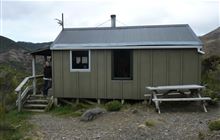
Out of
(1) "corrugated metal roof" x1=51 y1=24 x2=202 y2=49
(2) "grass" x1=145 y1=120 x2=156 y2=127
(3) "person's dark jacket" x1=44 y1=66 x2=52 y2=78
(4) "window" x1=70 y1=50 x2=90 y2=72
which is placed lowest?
(2) "grass" x1=145 y1=120 x2=156 y2=127

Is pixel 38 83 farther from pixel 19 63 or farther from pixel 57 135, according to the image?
pixel 19 63

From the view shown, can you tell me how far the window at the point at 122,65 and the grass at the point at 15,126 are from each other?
3949 millimetres

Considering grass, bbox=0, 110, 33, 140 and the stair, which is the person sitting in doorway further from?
grass, bbox=0, 110, 33, 140

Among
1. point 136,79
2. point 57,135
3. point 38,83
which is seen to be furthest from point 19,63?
point 57,135

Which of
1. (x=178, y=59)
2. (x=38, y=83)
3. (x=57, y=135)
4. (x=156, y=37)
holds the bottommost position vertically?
(x=57, y=135)

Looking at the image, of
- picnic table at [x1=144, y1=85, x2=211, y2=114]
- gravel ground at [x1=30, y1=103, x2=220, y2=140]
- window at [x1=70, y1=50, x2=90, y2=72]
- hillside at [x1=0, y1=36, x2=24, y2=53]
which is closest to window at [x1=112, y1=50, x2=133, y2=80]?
window at [x1=70, y1=50, x2=90, y2=72]

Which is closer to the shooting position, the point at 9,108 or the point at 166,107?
the point at 166,107

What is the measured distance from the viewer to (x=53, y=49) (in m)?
14.0

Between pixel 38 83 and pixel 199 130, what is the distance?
31.6ft

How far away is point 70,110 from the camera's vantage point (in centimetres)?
1350

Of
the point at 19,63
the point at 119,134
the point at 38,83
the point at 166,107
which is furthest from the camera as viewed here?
the point at 19,63

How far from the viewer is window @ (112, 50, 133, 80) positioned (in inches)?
540

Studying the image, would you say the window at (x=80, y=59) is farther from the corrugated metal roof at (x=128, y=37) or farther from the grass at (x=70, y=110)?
the grass at (x=70, y=110)

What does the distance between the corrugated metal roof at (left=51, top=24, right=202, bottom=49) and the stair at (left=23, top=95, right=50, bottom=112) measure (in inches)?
96.2
